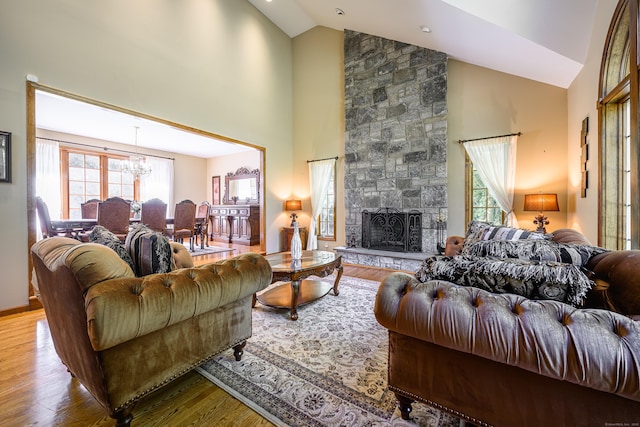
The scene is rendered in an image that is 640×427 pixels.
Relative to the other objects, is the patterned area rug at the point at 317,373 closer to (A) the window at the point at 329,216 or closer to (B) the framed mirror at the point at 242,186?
(A) the window at the point at 329,216

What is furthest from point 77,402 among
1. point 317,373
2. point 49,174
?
point 49,174

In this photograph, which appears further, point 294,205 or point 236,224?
point 236,224

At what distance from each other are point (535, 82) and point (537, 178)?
137 centimetres

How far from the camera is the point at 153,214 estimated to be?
16.4 feet

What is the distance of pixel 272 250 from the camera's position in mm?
6066

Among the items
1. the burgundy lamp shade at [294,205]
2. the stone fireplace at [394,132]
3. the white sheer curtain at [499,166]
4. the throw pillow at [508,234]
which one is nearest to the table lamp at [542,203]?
the white sheer curtain at [499,166]

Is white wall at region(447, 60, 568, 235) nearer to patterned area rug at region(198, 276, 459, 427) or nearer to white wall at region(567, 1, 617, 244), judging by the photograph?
white wall at region(567, 1, 617, 244)

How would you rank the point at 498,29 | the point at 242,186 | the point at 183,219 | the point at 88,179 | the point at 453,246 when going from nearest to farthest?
the point at 498,29 → the point at 453,246 → the point at 183,219 → the point at 88,179 → the point at 242,186

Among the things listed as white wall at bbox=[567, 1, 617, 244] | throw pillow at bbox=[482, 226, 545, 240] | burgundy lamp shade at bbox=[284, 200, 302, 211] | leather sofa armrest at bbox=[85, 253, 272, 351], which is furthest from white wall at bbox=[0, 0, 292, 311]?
white wall at bbox=[567, 1, 617, 244]

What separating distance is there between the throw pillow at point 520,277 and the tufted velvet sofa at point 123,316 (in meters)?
1.21

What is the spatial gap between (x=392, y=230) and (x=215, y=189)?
664 cm

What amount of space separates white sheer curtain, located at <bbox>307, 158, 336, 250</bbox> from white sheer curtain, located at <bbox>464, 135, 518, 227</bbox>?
279cm

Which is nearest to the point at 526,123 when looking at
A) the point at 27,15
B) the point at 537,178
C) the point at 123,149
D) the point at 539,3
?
the point at 537,178

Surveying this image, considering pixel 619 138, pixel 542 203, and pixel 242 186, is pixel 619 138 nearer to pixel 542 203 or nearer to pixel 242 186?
pixel 542 203
